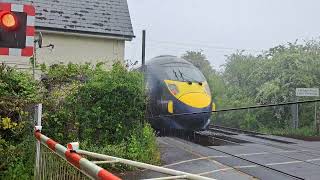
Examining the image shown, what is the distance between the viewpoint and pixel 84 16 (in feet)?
60.0

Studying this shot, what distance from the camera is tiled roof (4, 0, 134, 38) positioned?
1722 cm

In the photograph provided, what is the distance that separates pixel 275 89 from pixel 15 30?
20.3 metres

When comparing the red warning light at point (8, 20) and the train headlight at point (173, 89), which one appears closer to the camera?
the red warning light at point (8, 20)

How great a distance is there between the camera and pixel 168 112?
16.7m

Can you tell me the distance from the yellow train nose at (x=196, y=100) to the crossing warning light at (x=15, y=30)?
10.7 meters

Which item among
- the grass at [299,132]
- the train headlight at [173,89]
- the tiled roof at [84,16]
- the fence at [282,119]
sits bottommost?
the grass at [299,132]

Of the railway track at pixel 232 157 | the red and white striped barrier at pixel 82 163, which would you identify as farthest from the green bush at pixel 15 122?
the railway track at pixel 232 157

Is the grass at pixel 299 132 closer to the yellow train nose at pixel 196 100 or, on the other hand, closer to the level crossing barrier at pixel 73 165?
the yellow train nose at pixel 196 100

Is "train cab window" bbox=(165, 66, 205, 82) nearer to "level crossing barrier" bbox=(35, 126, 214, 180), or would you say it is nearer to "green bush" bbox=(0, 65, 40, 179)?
"green bush" bbox=(0, 65, 40, 179)

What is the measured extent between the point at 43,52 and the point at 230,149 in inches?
326

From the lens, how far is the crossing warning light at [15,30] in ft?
19.6

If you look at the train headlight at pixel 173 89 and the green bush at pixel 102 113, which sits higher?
the train headlight at pixel 173 89

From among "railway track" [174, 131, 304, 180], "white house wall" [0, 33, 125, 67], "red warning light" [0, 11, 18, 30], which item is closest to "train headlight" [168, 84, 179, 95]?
"railway track" [174, 131, 304, 180]

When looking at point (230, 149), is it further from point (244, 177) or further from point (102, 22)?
point (102, 22)
